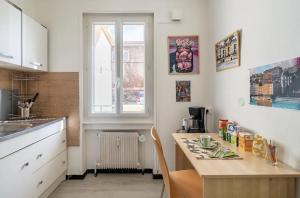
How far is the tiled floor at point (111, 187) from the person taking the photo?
2652 millimetres

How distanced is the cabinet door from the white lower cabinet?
2.87ft

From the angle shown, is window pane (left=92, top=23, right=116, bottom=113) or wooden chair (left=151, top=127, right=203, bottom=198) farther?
window pane (left=92, top=23, right=116, bottom=113)

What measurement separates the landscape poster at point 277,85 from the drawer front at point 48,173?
7.12 ft

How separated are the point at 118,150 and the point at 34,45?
174 cm

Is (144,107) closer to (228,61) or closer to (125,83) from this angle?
(125,83)

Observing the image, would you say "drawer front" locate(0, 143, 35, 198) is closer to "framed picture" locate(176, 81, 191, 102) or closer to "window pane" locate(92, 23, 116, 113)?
"window pane" locate(92, 23, 116, 113)

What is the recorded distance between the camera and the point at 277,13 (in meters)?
1.56

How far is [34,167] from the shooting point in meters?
2.20

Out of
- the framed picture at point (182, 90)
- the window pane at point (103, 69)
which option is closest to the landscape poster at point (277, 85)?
the framed picture at point (182, 90)

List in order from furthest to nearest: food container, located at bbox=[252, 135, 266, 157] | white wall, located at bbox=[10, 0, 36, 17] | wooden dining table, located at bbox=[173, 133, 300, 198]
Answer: white wall, located at bbox=[10, 0, 36, 17]
food container, located at bbox=[252, 135, 266, 157]
wooden dining table, located at bbox=[173, 133, 300, 198]

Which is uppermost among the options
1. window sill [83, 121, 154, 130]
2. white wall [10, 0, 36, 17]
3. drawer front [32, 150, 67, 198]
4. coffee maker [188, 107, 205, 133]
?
white wall [10, 0, 36, 17]

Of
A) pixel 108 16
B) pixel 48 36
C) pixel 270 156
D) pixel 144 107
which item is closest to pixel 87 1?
pixel 108 16

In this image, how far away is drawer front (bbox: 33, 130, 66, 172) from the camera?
2.26m

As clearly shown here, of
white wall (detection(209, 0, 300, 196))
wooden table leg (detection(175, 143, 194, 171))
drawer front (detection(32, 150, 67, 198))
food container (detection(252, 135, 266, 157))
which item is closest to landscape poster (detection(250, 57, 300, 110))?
white wall (detection(209, 0, 300, 196))
